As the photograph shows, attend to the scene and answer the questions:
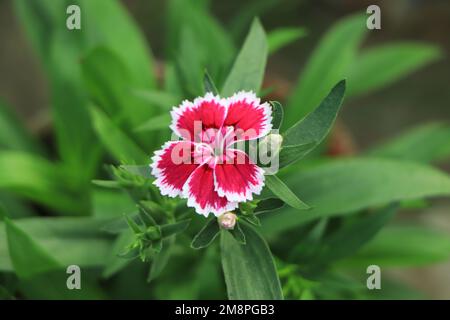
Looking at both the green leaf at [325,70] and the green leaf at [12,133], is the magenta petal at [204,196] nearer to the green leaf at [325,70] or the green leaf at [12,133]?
the green leaf at [325,70]

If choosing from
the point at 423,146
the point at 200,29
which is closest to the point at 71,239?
the point at 200,29

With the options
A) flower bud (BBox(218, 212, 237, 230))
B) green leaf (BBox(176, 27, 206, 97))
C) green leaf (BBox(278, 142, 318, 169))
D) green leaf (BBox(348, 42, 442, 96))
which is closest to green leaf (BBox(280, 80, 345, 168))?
green leaf (BBox(278, 142, 318, 169))

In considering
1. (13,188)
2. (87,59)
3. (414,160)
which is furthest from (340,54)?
(13,188)

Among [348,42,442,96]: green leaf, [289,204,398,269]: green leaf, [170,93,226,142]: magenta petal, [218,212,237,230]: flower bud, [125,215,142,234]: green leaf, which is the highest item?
[348,42,442,96]: green leaf

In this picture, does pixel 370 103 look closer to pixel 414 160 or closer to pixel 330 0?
pixel 330 0

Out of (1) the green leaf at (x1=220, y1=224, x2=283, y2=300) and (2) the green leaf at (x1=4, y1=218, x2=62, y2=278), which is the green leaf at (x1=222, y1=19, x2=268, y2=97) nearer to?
(1) the green leaf at (x1=220, y1=224, x2=283, y2=300)

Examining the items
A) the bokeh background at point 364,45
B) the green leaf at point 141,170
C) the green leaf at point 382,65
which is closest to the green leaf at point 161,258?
the green leaf at point 141,170

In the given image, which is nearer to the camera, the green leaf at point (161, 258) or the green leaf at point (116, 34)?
the green leaf at point (161, 258)

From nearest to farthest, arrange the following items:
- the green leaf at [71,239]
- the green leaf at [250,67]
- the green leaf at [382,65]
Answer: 1. the green leaf at [250,67]
2. the green leaf at [71,239]
3. the green leaf at [382,65]
